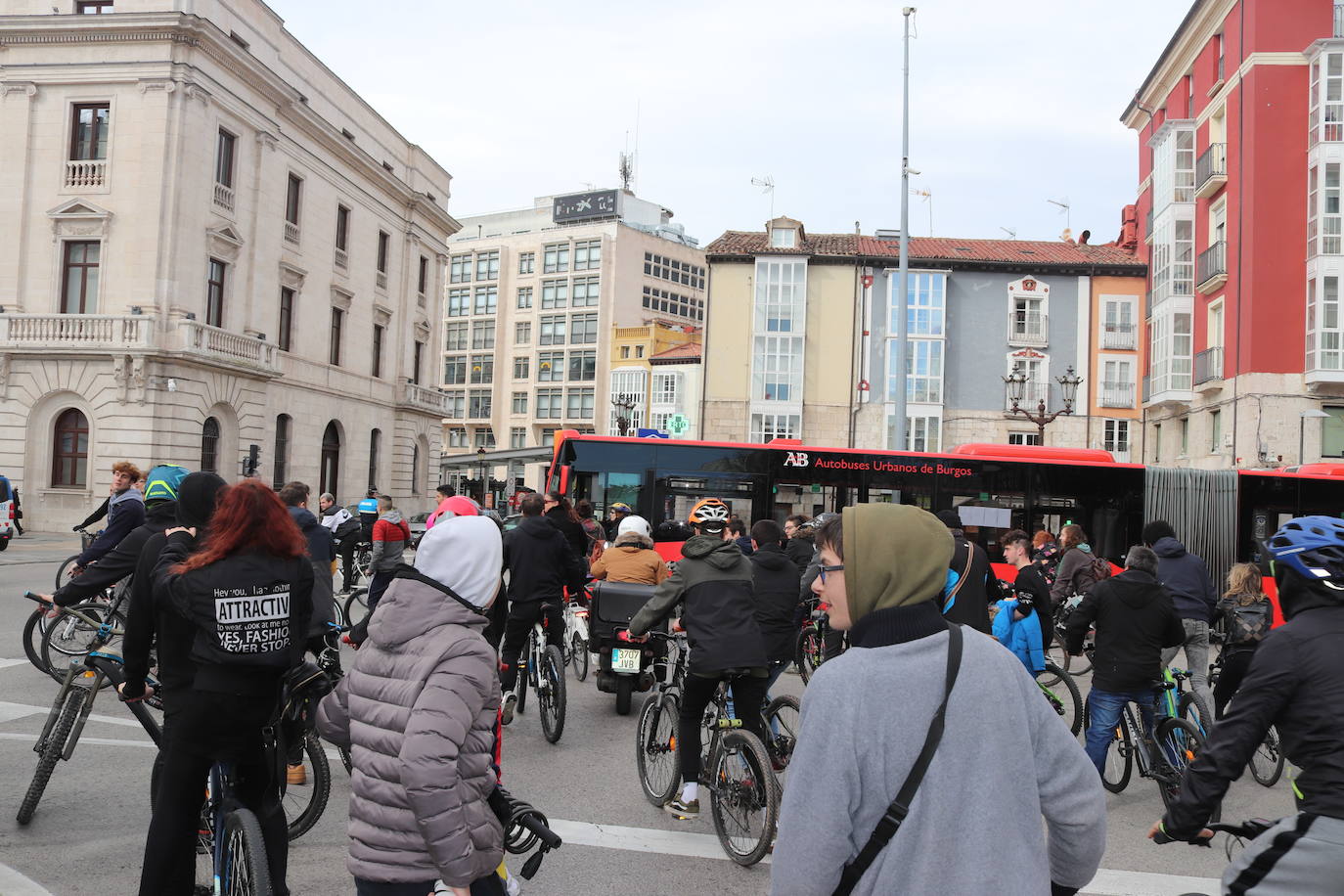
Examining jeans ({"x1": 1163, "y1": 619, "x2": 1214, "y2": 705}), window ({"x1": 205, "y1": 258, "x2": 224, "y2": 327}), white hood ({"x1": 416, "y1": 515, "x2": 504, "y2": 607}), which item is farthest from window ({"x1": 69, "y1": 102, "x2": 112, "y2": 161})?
white hood ({"x1": 416, "y1": 515, "x2": 504, "y2": 607})

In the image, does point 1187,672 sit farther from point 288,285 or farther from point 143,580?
point 288,285

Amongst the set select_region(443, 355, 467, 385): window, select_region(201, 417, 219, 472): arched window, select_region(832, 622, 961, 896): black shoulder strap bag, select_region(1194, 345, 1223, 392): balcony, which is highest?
select_region(443, 355, 467, 385): window

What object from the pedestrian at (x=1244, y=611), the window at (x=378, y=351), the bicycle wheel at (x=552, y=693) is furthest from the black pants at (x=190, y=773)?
the window at (x=378, y=351)

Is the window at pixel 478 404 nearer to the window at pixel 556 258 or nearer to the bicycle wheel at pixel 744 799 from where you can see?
the window at pixel 556 258

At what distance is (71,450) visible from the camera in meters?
31.6

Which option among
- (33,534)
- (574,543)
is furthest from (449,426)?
(574,543)

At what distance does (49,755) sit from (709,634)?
145 inches

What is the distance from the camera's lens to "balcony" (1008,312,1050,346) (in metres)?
45.3

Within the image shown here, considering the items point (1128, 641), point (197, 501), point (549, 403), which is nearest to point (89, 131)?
point (197, 501)

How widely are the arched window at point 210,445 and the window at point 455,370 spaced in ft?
167

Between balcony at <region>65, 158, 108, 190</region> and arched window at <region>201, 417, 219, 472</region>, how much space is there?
316 inches

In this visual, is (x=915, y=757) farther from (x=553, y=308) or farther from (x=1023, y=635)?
(x=553, y=308)

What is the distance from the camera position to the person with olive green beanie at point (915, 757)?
196cm

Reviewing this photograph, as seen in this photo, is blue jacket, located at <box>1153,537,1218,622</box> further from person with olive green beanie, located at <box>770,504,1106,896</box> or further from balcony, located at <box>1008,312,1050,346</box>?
balcony, located at <box>1008,312,1050,346</box>
